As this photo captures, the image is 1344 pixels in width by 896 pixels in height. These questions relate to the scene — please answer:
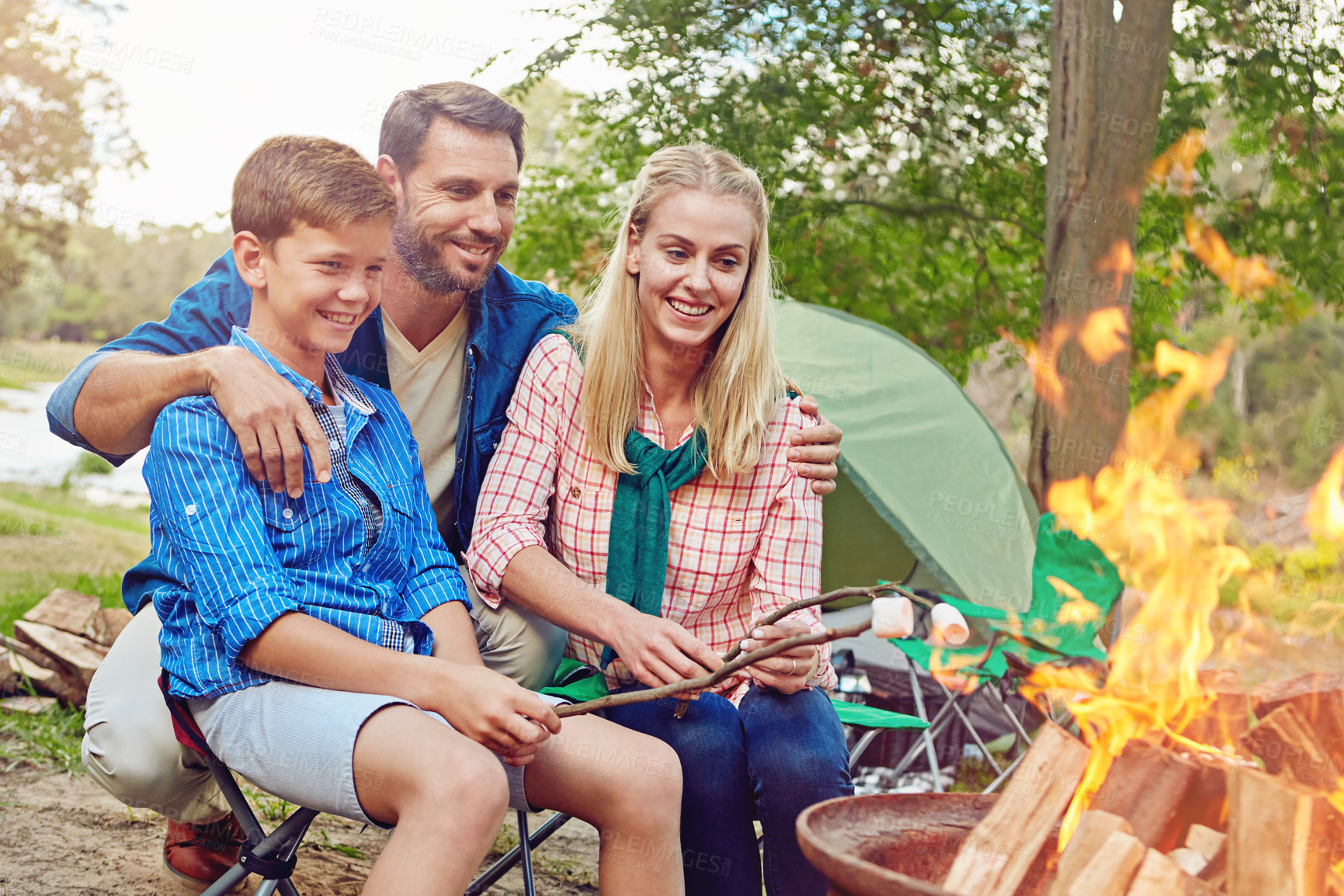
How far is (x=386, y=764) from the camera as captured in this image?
148 cm

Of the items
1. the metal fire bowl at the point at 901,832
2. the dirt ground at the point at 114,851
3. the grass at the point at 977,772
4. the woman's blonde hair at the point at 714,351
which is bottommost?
the grass at the point at 977,772

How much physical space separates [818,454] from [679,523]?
0.32 m

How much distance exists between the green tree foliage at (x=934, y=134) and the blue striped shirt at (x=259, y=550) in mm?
3726

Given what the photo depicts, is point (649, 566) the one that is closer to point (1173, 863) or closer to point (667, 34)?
point (1173, 863)

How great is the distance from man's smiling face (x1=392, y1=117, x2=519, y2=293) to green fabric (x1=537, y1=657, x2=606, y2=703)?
3.05 feet

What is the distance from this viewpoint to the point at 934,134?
563 centimetres

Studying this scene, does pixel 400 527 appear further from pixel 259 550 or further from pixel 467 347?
pixel 467 347

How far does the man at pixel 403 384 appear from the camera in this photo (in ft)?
5.96

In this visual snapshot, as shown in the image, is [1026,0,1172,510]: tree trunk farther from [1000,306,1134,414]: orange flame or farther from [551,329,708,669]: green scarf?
[551,329,708,669]: green scarf

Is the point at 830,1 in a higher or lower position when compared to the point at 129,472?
higher

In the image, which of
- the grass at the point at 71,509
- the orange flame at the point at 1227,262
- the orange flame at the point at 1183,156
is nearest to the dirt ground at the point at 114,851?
the orange flame at the point at 1183,156

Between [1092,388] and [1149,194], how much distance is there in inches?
59.7

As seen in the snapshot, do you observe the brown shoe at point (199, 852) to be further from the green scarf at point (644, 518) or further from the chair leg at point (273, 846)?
the green scarf at point (644, 518)

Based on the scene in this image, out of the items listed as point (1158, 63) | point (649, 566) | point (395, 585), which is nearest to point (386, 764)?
point (395, 585)
